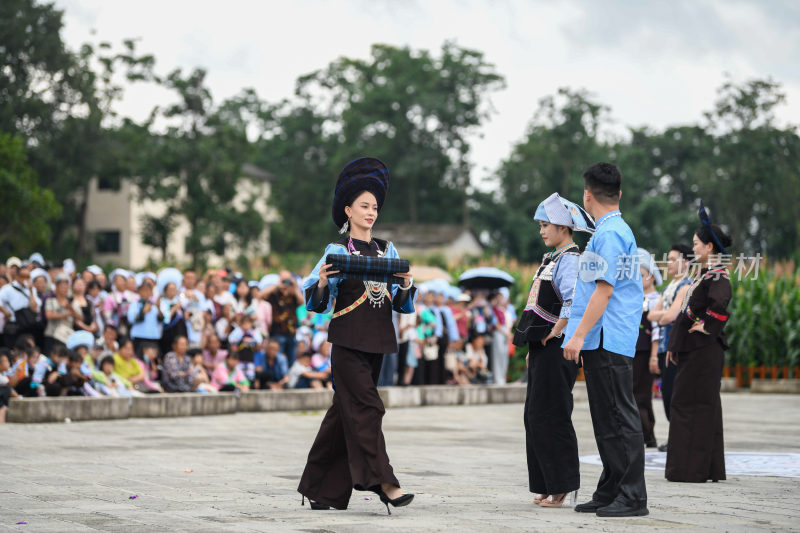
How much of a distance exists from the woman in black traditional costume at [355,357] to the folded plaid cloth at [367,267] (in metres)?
0.05

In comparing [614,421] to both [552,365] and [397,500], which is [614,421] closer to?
[552,365]

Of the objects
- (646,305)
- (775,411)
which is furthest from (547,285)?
(775,411)

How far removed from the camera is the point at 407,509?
6984 mm

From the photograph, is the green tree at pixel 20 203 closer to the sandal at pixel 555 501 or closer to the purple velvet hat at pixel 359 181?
the purple velvet hat at pixel 359 181

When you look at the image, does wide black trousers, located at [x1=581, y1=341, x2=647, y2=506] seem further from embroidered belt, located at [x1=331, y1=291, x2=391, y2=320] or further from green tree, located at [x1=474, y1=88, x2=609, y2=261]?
green tree, located at [x1=474, y1=88, x2=609, y2=261]

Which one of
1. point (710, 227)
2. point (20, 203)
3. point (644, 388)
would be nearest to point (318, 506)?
point (710, 227)

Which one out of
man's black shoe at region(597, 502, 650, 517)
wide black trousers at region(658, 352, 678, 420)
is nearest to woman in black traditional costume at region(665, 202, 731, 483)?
wide black trousers at region(658, 352, 678, 420)

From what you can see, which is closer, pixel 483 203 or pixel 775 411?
pixel 775 411

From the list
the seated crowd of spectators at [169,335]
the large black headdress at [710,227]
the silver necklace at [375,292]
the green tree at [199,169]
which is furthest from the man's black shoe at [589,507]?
the green tree at [199,169]

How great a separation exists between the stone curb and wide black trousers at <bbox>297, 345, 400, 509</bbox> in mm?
7540

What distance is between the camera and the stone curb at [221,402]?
13.9 m

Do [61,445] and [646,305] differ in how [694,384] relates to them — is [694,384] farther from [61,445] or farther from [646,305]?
[61,445]

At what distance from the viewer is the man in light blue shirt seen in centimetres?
687

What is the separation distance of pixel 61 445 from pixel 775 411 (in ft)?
37.4
